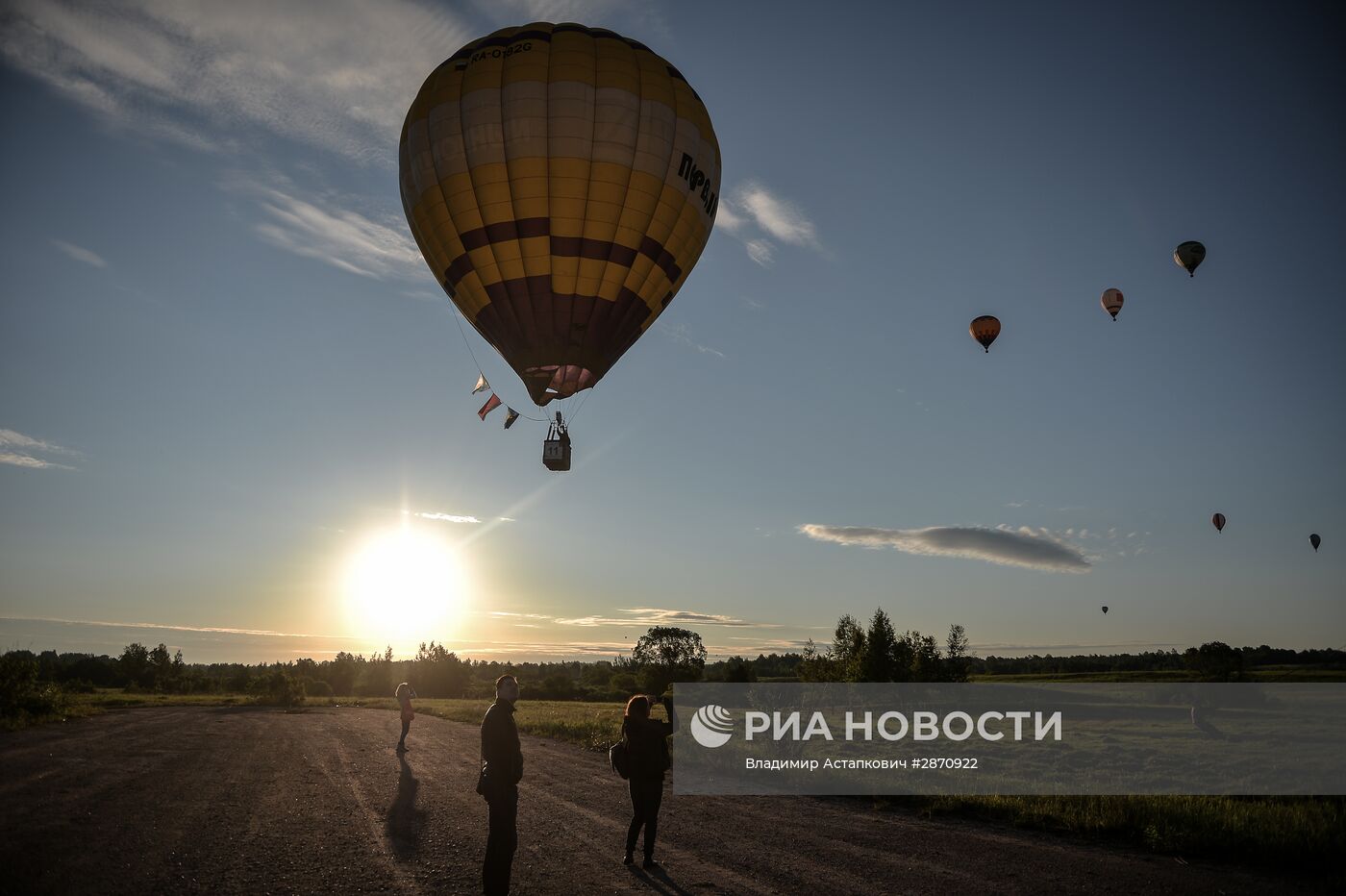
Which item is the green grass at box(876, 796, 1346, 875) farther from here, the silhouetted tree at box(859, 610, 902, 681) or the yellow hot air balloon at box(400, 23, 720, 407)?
the silhouetted tree at box(859, 610, 902, 681)

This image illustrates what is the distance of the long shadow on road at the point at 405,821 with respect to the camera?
11039 mm

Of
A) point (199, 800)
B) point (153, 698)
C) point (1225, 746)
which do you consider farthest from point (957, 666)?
point (153, 698)

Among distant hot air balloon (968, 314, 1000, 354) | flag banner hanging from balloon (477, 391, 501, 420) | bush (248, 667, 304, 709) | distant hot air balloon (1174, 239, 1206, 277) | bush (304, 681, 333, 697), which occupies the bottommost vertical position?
bush (304, 681, 333, 697)

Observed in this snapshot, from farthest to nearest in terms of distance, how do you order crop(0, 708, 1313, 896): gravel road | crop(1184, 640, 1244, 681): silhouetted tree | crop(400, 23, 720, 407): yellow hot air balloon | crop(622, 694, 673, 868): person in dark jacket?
crop(1184, 640, 1244, 681): silhouetted tree
crop(400, 23, 720, 407): yellow hot air balloon
crop(622, 694, 673, 868): person in dark jacket
crop(0, 708, 1313, 896): gravel road

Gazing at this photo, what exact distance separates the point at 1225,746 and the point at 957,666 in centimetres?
3205

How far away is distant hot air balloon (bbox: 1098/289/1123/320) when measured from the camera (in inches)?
1574

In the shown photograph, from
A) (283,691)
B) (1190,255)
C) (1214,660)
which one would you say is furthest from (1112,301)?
(283,691)

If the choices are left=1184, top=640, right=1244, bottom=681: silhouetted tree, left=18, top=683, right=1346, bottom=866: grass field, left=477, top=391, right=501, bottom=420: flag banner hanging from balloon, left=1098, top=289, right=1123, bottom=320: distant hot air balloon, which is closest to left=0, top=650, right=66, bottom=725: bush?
left=477, top=391, right=501, bottom=420: flag banner hanging from balloon

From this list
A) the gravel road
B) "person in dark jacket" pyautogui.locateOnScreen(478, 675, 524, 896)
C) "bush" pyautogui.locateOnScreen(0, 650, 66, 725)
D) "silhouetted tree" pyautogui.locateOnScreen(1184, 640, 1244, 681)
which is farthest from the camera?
"silhouetted tree" pyautogui.locateOnScreen(1184, 640, 1244, 681)

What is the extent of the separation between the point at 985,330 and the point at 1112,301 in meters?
7.95

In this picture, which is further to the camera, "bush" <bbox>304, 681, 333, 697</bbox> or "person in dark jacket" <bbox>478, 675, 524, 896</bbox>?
"bush" <bbox>304, 681, 333, 697</bbox>

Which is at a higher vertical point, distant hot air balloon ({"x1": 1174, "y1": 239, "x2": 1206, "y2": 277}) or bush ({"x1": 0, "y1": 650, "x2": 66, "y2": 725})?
distant hot air balloon ({"x1": 1174, "y1": 239, "x2": 1206, "y2": 277})

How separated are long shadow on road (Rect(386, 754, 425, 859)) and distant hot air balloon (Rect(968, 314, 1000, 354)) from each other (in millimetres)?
33876

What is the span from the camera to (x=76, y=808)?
13.5m
